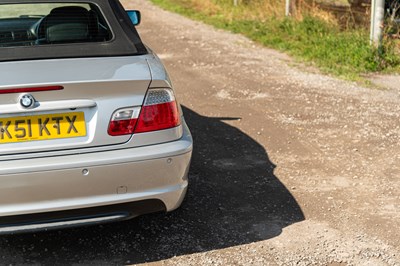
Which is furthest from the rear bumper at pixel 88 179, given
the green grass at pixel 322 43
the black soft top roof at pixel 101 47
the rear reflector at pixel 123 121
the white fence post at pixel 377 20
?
the white fence post at pixel 377 20

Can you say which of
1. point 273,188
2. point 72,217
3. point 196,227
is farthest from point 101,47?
point 273,188

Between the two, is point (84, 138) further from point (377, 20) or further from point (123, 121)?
point (377, 20)

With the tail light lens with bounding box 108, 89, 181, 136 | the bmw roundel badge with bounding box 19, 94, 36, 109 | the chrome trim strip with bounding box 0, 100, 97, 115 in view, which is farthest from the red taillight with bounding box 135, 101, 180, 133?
the bmw roundel badge with bounding box 19, 94, 36, 109

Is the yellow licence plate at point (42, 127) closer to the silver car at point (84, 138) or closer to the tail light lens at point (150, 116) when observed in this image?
the silver car at point (84, 138)

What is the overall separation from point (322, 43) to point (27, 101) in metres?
7.31

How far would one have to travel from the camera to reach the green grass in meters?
9.01

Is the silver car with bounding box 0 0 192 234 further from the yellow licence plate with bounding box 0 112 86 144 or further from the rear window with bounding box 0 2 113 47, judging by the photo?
the rear window with bounding box 0 2 113 47

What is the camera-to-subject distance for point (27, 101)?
3434 mm

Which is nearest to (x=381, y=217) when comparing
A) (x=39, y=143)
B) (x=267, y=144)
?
(x=267, y=144)

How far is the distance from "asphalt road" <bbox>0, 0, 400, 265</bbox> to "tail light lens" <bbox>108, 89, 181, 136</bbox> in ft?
2.70

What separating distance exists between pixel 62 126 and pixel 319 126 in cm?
355

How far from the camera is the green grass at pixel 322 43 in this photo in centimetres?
901

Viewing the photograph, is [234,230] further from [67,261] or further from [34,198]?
[34,198]

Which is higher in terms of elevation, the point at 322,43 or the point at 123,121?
the point at 123,121
